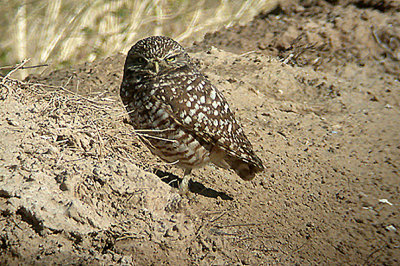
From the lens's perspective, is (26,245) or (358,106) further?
(358,106)

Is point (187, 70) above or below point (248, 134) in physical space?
above

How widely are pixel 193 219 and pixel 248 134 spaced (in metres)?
2.12

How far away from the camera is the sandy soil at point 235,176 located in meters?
2.60

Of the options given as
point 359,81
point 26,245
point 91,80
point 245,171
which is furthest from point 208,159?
point 359,81

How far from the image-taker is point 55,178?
272cm

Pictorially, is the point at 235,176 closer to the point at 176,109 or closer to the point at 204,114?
the point at 204,114

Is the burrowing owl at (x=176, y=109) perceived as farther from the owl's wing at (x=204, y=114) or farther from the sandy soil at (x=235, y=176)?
the sandy soil at (x=235, y=176)

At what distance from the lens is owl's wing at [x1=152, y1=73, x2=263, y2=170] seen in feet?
11.9

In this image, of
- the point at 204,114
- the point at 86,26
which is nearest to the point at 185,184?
the point at 204,114

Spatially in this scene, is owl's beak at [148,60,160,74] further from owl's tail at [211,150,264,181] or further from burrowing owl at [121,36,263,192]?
owl's tail at [211,150,264,181]

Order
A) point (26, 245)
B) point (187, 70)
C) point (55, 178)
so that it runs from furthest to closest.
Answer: point (187, 70) < point (55, 178) < point (26, 245)

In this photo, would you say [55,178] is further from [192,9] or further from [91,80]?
[192,9]

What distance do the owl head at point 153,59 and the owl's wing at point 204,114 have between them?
17cm

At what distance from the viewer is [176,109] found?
11.8ft
